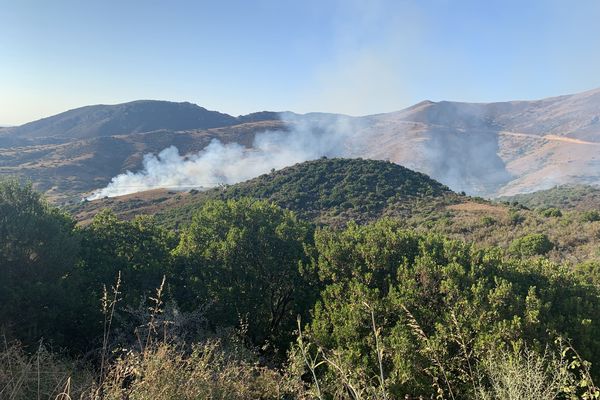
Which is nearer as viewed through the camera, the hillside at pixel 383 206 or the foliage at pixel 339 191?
the hillside at pixel 383 206

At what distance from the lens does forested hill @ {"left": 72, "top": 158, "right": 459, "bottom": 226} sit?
37094 mm

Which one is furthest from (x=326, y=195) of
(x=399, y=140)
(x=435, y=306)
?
(x=399, y=140)

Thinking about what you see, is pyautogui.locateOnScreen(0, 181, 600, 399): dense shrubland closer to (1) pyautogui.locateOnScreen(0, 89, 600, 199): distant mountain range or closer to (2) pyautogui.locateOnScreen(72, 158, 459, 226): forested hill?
(2) pyautogui.locateOnScreen(72, 158, 459, 226): forested hill

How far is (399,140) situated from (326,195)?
2927 inches

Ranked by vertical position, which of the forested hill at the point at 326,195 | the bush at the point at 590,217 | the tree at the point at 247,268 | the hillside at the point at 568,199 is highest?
the tree at the point at 247,268

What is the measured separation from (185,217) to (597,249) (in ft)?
103

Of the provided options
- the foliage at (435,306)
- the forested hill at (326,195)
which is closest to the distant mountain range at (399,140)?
the forested hill at (326,195)

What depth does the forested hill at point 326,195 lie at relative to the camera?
122 feet

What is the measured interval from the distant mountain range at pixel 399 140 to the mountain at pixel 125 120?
1.19ft

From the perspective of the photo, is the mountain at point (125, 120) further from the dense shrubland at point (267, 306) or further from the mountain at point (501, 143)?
the dense shrubland at point (267, 306)

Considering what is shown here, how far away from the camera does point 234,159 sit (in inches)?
3342

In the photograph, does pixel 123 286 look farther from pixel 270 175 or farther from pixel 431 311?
pixel 270 175

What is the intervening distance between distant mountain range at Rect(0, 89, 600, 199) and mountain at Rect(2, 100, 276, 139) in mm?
361

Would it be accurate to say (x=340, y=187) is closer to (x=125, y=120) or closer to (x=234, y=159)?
(x=234, y=159)
